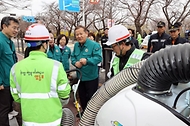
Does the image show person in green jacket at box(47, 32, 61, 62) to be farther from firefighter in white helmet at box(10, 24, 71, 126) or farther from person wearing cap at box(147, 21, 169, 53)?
person wearing cap at box(147, 21, 169, 53)

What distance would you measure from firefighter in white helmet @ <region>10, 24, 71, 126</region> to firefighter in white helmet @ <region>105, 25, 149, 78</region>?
695 millimetres

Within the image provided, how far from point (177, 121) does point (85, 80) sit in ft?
8.14

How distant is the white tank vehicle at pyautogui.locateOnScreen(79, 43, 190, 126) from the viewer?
1097 mm

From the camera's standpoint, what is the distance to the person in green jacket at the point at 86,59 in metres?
3.34

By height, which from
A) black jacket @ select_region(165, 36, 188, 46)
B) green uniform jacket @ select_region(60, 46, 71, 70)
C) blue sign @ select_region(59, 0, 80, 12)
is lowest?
green uniform jacket @ select_region(60, 46, 71, 70)

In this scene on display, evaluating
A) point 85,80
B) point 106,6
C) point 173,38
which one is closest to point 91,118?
point 85,80

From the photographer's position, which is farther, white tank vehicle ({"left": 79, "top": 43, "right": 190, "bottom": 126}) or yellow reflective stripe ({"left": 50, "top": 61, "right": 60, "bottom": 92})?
yellow reflective stripe ({"left": 50, "top": 61, "right": 60, "bottom": 92})

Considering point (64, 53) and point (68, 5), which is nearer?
point (64, 53)

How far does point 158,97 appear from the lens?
126cm

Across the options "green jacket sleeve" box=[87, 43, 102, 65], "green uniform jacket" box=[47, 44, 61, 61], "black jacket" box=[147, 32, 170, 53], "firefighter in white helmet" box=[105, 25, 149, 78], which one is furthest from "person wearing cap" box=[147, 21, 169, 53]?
"firefighter in white helmet" box=[105, 25, 149, 78]

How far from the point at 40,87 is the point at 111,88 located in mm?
690

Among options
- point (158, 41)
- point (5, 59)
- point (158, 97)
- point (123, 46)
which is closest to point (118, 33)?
point (123, 46)

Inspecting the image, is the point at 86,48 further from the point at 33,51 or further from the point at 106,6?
the point at 106,6

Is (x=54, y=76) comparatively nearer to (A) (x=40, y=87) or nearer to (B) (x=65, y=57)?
(A) (x=40, y=87)
